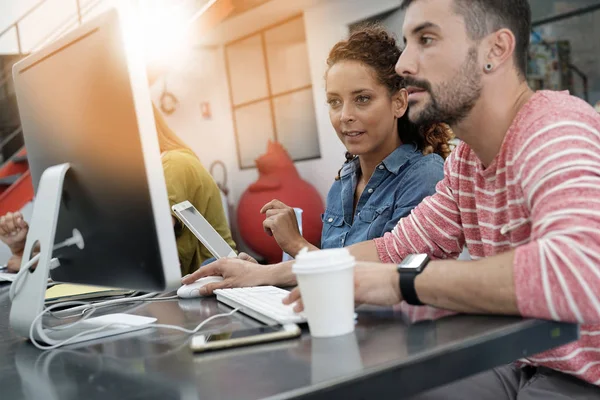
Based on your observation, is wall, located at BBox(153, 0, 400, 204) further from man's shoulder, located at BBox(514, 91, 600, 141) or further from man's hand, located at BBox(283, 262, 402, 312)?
man's hand, located at BBox(283, 262, 402, 312)

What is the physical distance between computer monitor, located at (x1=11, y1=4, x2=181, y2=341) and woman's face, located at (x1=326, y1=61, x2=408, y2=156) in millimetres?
1009

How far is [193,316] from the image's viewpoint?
1.13m

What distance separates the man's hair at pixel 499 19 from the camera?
121cm

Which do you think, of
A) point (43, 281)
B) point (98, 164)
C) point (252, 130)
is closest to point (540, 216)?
point (98, 164)

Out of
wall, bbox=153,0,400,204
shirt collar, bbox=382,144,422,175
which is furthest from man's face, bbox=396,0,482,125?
wall, bbox=153,0,400,204

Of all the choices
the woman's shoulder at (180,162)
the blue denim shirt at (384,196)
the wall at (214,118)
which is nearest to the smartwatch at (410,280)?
the blue denim shirt at (384,196)

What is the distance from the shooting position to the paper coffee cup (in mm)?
840

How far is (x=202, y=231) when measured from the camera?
156 cm

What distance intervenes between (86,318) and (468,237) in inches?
28.9

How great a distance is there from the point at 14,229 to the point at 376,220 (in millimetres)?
1210

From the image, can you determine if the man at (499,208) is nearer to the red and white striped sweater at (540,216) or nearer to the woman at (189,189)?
the red and white striped sweater at (540,216)

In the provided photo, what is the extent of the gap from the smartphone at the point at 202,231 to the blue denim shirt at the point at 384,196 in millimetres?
451

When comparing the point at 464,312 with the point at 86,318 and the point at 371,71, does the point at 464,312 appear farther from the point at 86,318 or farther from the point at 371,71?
the point at 371,71

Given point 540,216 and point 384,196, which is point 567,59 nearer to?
point 384,196
